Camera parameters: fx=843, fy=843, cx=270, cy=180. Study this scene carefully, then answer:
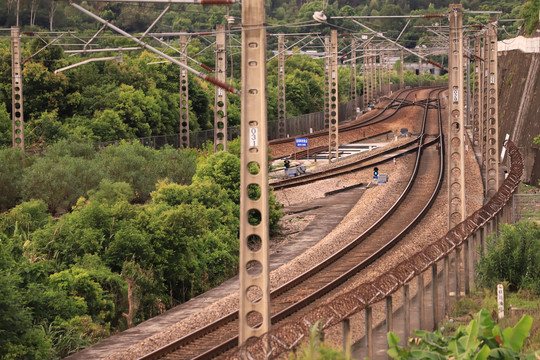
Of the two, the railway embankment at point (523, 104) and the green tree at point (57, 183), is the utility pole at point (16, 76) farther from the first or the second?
the railway embankment at point (523, 104)

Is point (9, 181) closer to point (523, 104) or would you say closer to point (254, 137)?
point (254, 137)

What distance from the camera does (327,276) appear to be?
77.0ft

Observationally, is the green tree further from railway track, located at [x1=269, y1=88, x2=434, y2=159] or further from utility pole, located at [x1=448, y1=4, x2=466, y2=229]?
railway track, located at [x1=269, y1=88, x2=434, y2=159]

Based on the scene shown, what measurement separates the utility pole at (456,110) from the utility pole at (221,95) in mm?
11546

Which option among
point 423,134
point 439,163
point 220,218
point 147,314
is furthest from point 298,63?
point 147,314

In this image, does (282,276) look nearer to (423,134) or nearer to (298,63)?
(423,134)

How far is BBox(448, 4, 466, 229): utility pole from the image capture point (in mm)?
23328

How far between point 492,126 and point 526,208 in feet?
11.8

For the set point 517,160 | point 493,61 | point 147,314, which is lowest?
point 147,314

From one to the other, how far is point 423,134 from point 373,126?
10.4 m

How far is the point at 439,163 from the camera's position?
50844 mm

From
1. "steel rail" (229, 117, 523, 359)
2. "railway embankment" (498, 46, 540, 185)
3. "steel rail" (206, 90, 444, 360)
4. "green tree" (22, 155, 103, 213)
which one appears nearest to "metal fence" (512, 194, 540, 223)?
"steel rail" (206, 90, 444, 360)

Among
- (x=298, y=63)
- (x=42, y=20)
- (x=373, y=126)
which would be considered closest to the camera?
(x=373, y=126)

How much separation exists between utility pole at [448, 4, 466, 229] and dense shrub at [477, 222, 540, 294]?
3.99 meters
